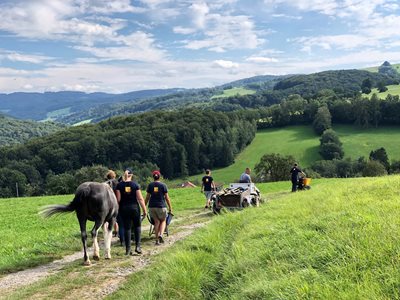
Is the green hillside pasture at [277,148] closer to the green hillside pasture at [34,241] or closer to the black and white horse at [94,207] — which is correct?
the green hillside pasture at [34,241]

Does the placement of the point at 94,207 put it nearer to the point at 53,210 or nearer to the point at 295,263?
the point at 53,210

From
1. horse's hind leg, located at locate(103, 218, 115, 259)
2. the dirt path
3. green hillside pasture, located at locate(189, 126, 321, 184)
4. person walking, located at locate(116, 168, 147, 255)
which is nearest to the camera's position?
the dirt path

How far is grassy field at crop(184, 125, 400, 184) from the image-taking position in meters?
89.2

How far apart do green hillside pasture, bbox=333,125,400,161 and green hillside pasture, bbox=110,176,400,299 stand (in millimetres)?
83894

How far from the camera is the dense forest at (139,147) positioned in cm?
9081

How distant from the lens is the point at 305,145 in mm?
97062

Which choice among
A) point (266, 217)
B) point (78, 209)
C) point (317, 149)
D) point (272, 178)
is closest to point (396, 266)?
point (266, 217)

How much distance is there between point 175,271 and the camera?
6.63m

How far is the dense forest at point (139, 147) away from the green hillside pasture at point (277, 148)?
3.38 m

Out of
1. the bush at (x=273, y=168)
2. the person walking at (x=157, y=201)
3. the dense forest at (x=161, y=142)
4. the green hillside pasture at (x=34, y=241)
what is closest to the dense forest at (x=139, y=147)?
the dense forest at (x=161, y=142)

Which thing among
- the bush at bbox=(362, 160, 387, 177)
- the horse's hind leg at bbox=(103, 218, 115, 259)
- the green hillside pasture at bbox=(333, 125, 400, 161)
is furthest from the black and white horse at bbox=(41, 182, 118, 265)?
the green hillside pasture at bbox=(333, 125, 400, 161)

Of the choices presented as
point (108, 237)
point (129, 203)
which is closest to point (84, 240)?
point (108, 237)

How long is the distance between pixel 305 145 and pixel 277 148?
6986 mm

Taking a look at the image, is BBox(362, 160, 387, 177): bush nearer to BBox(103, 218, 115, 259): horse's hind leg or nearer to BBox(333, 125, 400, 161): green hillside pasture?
BBox(333, 125, 400, 161): green hillside pasture
